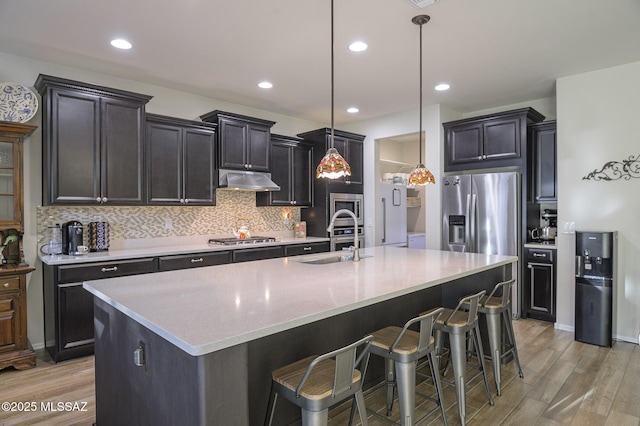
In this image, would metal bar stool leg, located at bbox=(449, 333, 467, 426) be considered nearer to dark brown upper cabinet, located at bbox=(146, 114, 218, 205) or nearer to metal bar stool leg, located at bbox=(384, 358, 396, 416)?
metal bar stool leg, located at bbox=(384, 358, 396, 416)

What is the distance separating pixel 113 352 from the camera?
1.92 meters

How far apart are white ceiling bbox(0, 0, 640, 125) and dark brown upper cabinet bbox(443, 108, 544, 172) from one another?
0.34 meters

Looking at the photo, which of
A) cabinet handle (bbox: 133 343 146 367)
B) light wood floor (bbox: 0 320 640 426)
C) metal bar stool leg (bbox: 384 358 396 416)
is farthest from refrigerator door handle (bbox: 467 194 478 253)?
cabinet handle (bbox: 133 343 146 367)

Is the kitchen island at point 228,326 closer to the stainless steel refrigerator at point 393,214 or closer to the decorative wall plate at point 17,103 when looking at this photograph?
the decorative wall plate at point 17,103

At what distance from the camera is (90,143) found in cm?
359

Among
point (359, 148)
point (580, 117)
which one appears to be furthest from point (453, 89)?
point (359, 148)

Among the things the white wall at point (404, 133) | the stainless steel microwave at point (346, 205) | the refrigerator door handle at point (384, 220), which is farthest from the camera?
the refrigerator door handle at point (384, 220)

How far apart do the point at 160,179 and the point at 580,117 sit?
4584 millimetres

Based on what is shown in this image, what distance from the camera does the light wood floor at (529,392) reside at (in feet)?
7.82

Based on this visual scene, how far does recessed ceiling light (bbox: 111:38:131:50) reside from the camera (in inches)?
125

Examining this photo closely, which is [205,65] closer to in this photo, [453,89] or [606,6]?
[453,89]

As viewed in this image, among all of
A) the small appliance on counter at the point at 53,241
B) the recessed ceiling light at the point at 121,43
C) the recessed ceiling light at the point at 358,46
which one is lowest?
the small appliance on counter at the point at 53,241

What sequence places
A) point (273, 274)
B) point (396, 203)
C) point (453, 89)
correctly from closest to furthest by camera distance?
point (273, 274), point (453, 89), point (396, 203)

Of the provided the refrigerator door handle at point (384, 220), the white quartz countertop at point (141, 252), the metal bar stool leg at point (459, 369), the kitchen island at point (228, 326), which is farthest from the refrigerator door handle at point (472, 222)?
the metal bar stool leg at point (459, 369)
